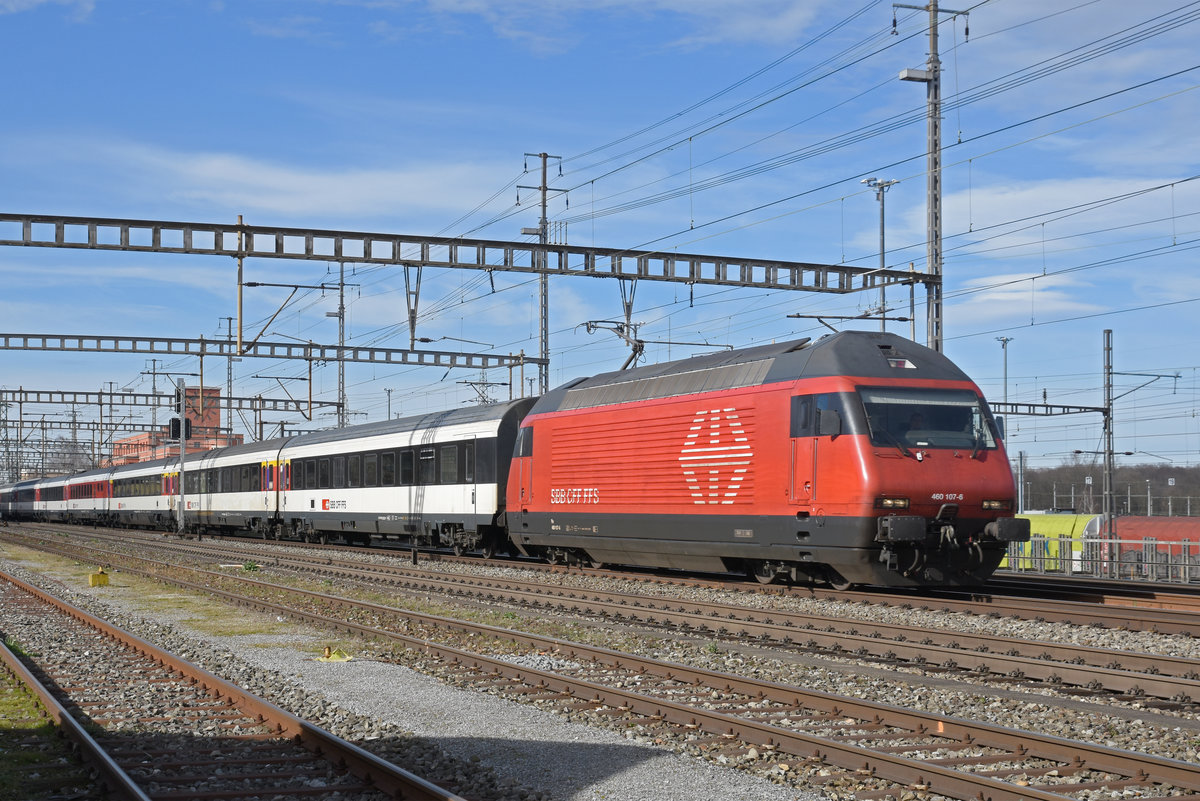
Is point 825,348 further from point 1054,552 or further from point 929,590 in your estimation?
point 1054,552

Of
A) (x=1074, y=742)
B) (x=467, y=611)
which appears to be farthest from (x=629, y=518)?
(x=1074, y=742)

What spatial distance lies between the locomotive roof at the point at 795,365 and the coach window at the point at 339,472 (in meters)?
15.3

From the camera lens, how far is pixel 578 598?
19484 millimetres

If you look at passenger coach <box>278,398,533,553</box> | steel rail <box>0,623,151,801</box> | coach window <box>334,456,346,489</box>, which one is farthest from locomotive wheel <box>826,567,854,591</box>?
coach window <box>334,456,346,489</box>

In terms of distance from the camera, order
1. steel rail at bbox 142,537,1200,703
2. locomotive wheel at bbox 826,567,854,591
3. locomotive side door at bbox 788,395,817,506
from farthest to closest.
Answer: locomotive wheel at bbox 826,567,854,591
locomotive side door at bbox 788,395,817,506
steel rail at bbox 142,537,1200,703

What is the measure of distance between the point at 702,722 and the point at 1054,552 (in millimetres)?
27961

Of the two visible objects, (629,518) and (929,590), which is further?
(629,518)

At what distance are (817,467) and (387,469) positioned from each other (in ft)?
59.1

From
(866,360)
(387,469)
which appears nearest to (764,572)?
(866,360)

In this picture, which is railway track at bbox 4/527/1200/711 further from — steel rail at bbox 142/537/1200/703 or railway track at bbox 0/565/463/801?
railway track at bbox 0/565/463/801

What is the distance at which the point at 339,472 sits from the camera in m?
36.7

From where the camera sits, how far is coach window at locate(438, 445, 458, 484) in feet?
97.5

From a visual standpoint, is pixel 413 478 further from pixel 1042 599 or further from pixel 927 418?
pixel 1042 599

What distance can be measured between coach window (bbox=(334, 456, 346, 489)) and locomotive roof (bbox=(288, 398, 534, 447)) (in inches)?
28.0
